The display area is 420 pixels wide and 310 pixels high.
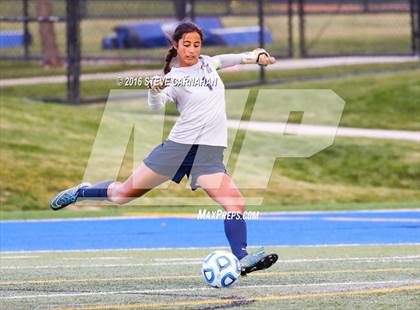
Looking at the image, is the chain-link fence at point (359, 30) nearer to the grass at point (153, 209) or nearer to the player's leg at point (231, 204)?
the grass at point (153, 209)

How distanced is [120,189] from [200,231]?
645cm

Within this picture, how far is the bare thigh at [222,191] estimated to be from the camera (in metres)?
10.2

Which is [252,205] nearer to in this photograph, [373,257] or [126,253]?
[126,253]

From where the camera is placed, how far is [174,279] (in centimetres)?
1079

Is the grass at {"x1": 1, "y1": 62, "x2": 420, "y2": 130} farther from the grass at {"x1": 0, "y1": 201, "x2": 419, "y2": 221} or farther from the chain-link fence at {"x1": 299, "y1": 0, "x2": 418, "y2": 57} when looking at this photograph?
the grass at {"x1": 0, "y1": 201, "x2": 419, "y2": 221}

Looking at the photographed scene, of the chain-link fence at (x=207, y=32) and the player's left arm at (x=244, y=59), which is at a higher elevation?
the player's left arm at (x=244, y=59)

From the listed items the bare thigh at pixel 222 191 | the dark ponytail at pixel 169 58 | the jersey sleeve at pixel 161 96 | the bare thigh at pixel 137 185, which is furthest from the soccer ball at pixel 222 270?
the dark ponytail at pixel 169 58

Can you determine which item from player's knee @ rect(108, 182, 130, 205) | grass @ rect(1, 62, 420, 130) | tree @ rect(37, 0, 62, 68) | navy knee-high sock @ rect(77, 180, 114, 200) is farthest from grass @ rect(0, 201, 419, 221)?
tree @ rect(37, 0, 62, 68)

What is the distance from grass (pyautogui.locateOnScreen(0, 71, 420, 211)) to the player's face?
10134mm

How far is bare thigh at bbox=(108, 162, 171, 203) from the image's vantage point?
34.1ft

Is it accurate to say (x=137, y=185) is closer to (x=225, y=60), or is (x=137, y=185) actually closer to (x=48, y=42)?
(x=225, y=60)

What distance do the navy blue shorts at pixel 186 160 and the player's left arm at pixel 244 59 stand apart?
0.74 meters

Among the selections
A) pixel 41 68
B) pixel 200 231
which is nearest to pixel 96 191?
pixel 200 231

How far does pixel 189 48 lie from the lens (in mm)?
10266
